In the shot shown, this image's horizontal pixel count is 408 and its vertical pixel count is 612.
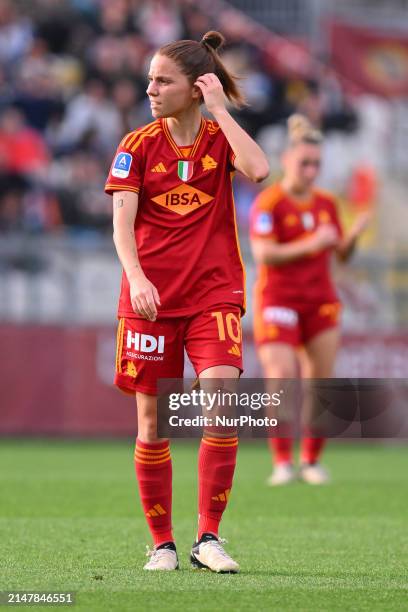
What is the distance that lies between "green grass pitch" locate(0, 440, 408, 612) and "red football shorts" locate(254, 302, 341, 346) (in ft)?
3.66

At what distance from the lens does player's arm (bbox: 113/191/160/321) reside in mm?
5098

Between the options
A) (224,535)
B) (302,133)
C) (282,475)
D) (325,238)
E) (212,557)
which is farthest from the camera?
(282,475)

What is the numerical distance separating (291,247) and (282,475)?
1.72 metres

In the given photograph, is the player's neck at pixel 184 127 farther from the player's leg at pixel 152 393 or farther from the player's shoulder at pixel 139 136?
the player's leg at pixel 152 393

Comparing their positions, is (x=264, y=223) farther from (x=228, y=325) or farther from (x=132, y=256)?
(x=132, y=256)

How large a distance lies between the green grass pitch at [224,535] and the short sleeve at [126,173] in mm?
1527

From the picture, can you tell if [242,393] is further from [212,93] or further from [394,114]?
[394,114]

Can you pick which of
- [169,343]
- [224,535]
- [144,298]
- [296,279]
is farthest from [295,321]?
[144,298]

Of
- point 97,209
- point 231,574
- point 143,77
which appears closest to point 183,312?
point 231,574

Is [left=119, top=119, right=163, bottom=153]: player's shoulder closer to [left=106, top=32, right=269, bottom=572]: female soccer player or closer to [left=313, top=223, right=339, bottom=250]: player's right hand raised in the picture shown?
[left=106, top=32, right=269, bottom=572]: female soccer player

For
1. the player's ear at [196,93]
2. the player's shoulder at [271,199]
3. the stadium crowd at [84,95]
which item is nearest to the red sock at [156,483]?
the player's ear at [196,93]

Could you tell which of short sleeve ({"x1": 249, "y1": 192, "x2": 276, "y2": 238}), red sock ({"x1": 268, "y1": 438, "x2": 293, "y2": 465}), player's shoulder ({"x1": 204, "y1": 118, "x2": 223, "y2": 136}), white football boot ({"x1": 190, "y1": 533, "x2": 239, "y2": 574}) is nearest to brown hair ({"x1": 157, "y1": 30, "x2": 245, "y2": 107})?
player's shoulder ({"x1": 204, "y1": 118, "x2": 223, "y2": 136})

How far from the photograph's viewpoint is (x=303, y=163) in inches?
389

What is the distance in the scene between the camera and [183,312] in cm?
535
